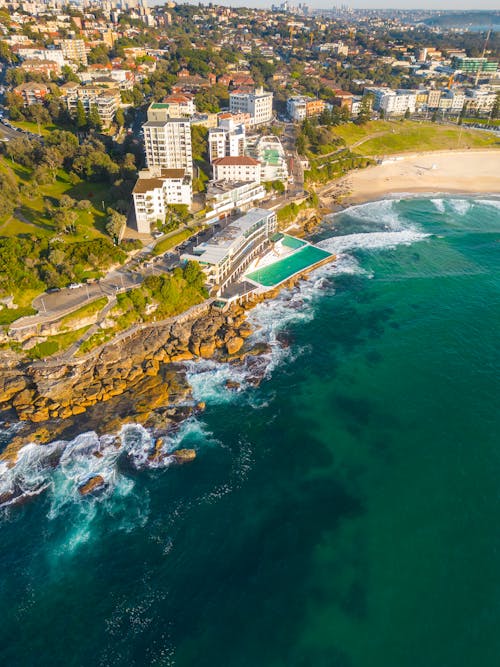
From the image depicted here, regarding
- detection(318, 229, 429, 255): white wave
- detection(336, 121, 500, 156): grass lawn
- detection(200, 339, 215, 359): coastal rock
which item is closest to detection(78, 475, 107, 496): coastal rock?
detection(200, 339, 215, 359): coastal rock

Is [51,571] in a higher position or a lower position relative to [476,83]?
lower

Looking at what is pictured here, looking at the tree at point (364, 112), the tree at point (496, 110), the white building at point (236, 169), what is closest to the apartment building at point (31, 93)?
the white building at point (236, 169)

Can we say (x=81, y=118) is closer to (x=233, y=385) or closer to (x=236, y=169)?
(x=236, y=169)

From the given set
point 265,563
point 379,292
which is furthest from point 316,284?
point 265,563

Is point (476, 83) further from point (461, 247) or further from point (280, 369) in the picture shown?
point (280, 369)

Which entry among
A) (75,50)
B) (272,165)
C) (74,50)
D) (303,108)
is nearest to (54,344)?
(272,165)

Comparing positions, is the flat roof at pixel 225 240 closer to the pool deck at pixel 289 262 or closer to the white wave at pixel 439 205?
the pool deck at pixel 289 262
